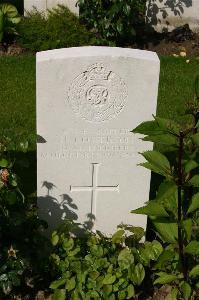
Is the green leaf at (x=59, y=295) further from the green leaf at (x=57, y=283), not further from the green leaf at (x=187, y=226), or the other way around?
the green leaf at (x=187, y=226)

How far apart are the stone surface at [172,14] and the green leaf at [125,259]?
519 centimetres

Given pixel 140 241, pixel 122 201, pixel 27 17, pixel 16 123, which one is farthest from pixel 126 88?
pixel 27 17

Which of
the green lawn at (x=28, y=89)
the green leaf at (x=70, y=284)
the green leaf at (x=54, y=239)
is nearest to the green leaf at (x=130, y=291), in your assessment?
the green leaf at (x=70, y=284)

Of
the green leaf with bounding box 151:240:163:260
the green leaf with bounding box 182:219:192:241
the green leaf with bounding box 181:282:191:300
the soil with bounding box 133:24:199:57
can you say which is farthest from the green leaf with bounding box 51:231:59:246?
the soil with bounding box 133:24:199:57

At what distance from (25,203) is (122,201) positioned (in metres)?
0.71

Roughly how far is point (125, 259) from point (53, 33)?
4541 mm

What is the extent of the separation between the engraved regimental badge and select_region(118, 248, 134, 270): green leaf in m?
0.93

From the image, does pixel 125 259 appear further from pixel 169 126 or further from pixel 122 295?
pixel 169 126

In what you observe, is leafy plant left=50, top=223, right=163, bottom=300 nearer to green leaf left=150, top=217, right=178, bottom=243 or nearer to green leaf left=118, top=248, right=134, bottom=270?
green leaf left=118, top=248, right=134, bottom=270

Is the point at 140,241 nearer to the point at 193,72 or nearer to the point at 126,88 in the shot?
the point at 126,88

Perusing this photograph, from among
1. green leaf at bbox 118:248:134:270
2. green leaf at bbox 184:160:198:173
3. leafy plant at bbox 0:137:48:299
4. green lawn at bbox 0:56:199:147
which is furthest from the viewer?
green lawn at bbox 0:56:199:147

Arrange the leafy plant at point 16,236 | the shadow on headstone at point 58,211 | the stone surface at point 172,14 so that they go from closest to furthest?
the leafy plant at point 16,236, the shadow on headstone at point 58,211, the stone surface at point 172,14

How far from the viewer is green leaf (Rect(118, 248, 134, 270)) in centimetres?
427

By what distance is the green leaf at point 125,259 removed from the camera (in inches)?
168
